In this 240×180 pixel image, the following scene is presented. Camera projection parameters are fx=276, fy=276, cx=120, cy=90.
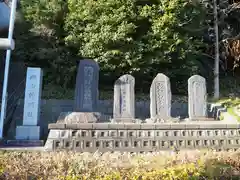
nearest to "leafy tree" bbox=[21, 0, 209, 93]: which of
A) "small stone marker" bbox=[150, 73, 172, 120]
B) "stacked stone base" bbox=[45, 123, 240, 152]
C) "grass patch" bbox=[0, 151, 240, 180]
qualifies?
"small stone marker" bbox=[150, 73, 172, 120]

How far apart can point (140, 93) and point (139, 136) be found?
429 cm

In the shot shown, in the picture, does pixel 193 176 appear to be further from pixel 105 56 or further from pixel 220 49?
pixel 220 49

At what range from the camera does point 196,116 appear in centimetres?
830

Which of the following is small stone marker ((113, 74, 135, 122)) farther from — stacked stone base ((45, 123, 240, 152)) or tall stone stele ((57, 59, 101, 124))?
stacked stone base ((45, 123, 240, 152))

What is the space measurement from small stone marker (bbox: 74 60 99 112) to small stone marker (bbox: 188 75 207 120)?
2.88 m

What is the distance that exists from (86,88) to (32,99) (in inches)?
69.2

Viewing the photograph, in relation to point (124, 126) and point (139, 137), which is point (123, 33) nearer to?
point (124, 126)

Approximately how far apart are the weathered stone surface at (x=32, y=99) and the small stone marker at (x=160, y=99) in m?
3.50

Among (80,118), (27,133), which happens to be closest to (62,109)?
(27,133)

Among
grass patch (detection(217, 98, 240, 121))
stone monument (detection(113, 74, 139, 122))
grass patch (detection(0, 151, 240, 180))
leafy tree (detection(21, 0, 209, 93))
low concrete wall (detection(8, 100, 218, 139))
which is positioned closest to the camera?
grass patch (detection(0, 151, 240, 180))

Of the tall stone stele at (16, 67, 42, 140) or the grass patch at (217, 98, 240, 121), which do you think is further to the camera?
the grass patch at (217, 98, 240, 121)

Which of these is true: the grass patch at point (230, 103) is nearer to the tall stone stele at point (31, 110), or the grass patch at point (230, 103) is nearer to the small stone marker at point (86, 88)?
the small stone marker at point (86, 88)

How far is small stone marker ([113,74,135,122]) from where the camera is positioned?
26.4ft

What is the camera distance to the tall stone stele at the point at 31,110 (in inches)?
320
